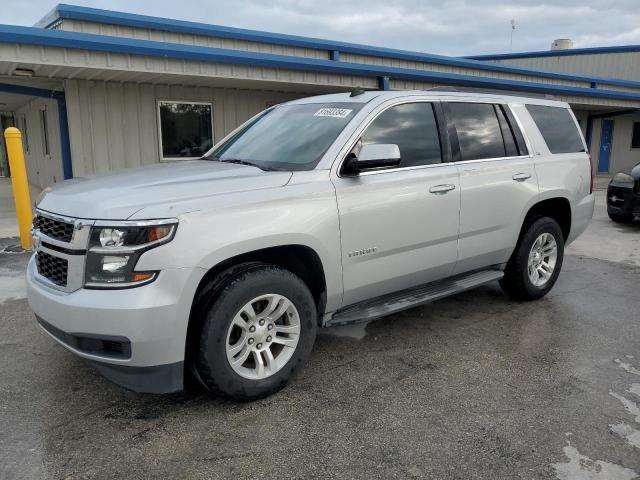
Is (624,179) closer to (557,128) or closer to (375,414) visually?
(557,128)

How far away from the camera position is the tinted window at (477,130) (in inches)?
169

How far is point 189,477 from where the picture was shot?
253cm

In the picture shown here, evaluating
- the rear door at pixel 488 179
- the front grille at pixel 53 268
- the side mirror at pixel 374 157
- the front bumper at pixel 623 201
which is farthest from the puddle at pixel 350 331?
the front bumper at pixel 623 201

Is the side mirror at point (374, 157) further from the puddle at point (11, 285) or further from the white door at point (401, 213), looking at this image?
the puddle at point (11, 285)

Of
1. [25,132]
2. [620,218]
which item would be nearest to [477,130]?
[620,218]

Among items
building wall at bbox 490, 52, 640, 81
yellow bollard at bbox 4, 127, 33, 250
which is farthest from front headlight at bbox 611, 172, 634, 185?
building wall at bbox 490, 52, 640, 81

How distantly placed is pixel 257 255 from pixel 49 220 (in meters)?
1.24

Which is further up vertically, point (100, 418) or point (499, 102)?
point (499, 102)

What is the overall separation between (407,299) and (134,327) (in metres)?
2.04

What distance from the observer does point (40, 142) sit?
14273mm

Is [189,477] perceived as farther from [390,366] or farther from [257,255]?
[390,366]

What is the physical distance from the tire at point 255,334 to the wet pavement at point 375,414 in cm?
18

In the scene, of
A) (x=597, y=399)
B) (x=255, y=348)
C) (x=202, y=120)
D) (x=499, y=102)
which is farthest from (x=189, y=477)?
(x=202, y=120)

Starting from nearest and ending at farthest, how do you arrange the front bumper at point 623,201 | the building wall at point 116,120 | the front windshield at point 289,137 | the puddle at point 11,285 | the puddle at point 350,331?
1. the front windshield at point 289,137
2. the puddle at point 350,331
3. the puddle at point 11,285
4. the front bumper at point 623,201
5. the building wall at point 116,120
